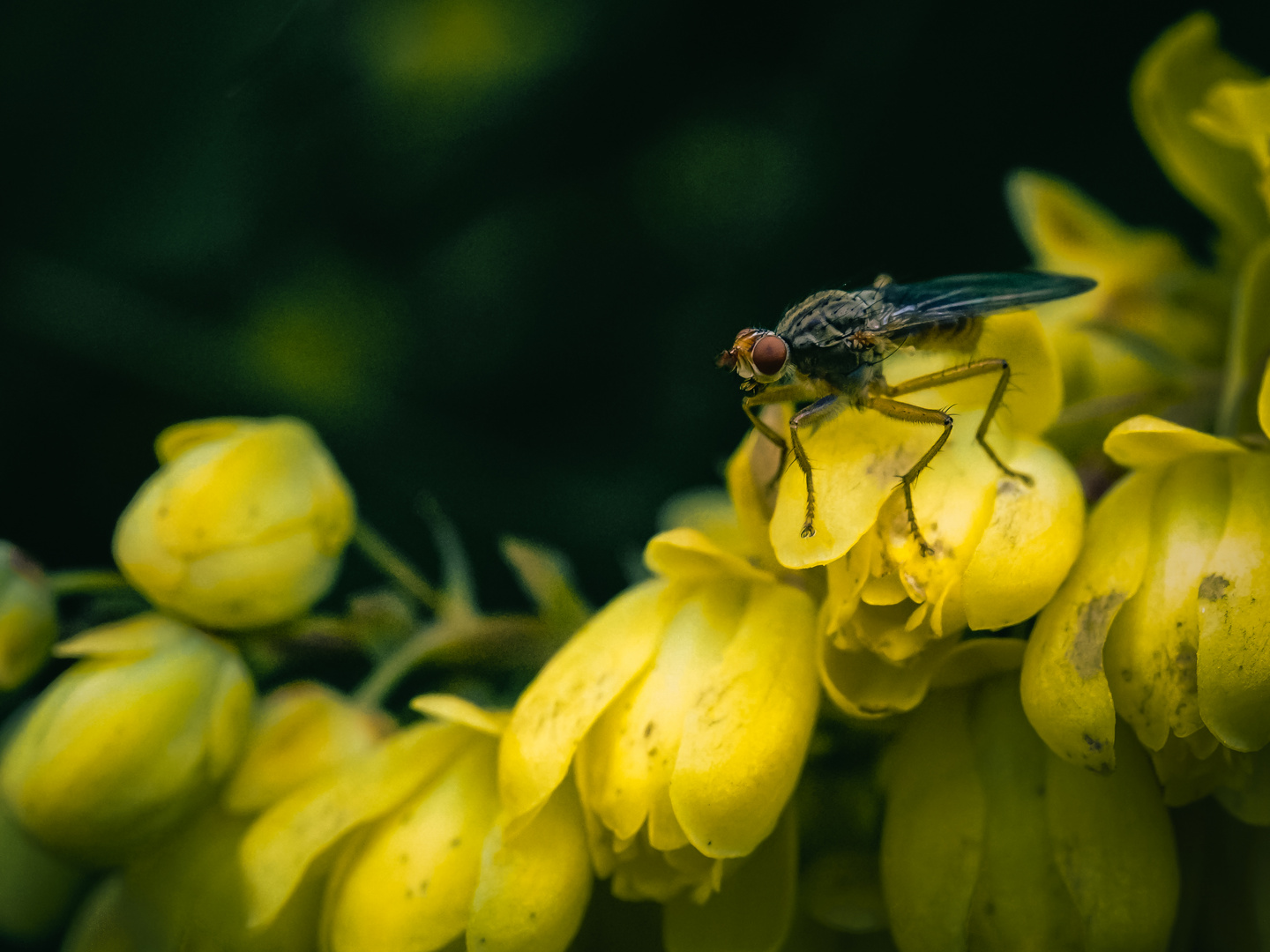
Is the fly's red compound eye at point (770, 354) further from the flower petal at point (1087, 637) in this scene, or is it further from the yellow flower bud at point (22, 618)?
the yellow flower bud at point (22, 618)


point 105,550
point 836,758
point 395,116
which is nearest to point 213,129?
point 395,116

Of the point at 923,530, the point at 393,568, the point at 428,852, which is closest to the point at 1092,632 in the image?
the point at 923,530

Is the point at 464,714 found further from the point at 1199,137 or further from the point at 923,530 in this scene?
the point at 1199,137

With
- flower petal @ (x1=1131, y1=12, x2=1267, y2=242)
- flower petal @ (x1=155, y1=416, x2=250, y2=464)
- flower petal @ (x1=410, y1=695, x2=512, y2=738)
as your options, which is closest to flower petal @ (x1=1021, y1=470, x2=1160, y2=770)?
flower petal @ (x1=410, y1=695, x2=512, y2=738)

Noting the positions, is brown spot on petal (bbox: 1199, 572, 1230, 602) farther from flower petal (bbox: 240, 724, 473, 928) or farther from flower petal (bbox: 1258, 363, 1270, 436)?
flower petal (bbox: 240, 724, 473, 928)

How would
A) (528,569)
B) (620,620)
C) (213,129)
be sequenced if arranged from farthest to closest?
(213,129), (528,569), (620,620)

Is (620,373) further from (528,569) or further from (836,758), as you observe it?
(836,758)
